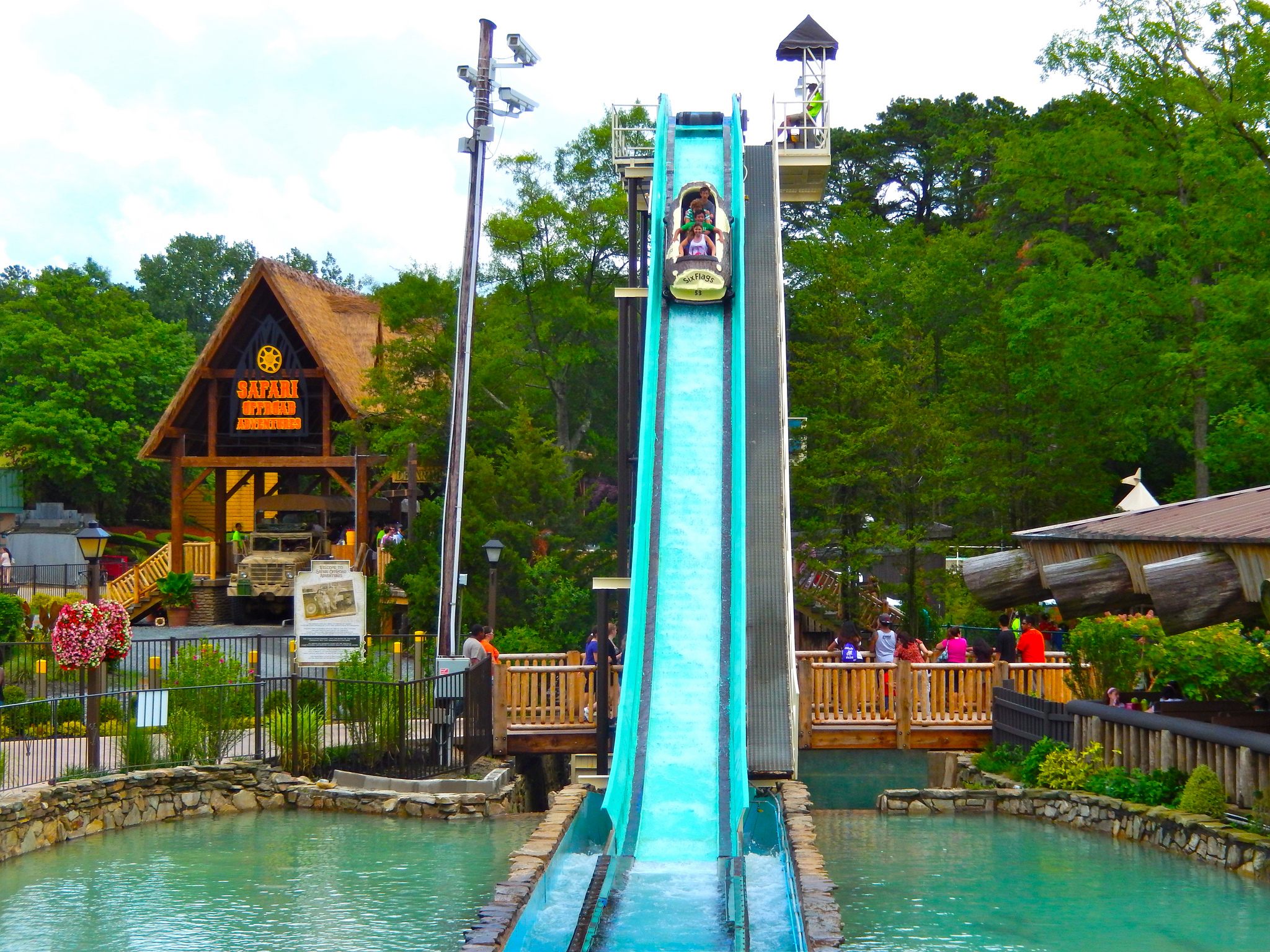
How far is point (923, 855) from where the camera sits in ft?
48.7

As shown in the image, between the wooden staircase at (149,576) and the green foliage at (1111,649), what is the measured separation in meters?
23.4

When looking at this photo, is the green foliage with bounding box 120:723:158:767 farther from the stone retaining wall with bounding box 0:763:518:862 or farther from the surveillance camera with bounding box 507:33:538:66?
the surveillance camera with bounding box 507:33:538:66

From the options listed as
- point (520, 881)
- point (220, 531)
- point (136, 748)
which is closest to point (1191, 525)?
point (520, 881)

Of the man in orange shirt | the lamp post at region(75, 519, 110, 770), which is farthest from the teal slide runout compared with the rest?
the lamp post at region(75, 519, 110, 770)

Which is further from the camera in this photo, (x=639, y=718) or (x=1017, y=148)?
(x=1017, y=148)

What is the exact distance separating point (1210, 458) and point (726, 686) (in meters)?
14.2

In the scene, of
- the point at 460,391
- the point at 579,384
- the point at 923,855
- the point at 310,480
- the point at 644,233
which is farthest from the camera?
the point at 310,480

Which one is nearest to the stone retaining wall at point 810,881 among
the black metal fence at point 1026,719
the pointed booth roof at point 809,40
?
the black metal fence at point 1026,719

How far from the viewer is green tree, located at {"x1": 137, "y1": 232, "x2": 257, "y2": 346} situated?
86625 millimetres

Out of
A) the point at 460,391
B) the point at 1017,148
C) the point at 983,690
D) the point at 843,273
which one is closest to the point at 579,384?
the point at 843,273

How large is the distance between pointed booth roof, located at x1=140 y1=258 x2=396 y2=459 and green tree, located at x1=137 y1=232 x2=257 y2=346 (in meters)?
48.7

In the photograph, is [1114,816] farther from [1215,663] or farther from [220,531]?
[220,531]

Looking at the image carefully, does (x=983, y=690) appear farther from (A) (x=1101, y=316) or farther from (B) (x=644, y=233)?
(A) (x=1101, y=316)

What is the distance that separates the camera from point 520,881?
11141mm
